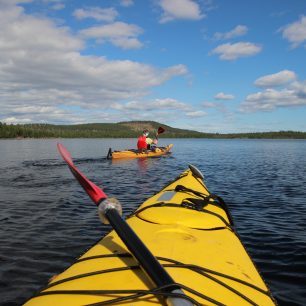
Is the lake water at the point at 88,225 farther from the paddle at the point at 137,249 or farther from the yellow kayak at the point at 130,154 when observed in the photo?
the yellow kayak at the point at 130,154

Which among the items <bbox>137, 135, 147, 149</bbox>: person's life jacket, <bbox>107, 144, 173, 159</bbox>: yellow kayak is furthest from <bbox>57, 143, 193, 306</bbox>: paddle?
<bbox>137, 135, 147, 149</bbox>: person's life jacket

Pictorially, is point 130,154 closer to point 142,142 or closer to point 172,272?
point 142,142

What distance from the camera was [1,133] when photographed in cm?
10825

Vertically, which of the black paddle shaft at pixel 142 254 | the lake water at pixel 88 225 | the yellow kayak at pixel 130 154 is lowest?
the lake water at pixel 88 225

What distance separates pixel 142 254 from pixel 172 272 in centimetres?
44

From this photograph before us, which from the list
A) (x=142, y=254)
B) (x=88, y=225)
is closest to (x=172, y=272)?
(x=142, y=254)

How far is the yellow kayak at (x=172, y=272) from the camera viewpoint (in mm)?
2631

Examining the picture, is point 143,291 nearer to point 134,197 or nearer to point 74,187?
point 134,197

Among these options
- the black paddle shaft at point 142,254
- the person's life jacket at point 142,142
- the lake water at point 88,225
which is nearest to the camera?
the black paddle shaft at point 142,254

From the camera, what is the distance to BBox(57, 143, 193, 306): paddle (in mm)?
2398

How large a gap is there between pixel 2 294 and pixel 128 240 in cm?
284

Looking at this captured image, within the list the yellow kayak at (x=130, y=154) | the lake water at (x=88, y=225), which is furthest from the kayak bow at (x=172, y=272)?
the yellow kayak at (x=130, y=154)

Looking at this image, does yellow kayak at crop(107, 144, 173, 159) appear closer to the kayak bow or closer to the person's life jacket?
the person's life jacket

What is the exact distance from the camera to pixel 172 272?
3.02m
